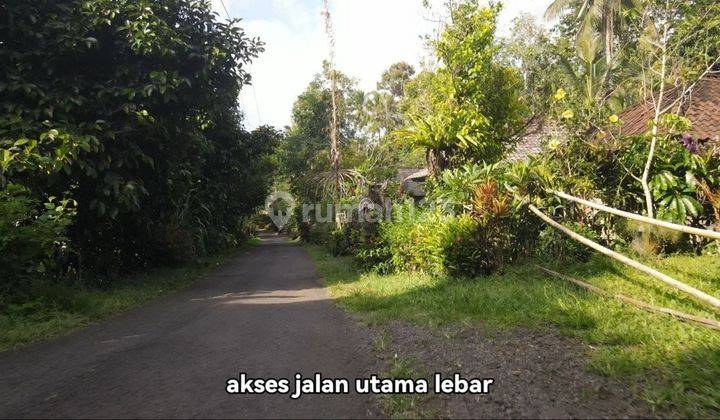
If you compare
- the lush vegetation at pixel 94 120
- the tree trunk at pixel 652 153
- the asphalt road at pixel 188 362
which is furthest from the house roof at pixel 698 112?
the lush vegetation at pixel 94 120

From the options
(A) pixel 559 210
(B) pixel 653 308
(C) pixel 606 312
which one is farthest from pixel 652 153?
(C) pixel 606 312

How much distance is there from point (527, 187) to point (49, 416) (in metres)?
7.18

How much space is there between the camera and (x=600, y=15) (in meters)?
20.7

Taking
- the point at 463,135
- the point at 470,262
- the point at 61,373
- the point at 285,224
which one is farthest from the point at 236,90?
the point at 285,224

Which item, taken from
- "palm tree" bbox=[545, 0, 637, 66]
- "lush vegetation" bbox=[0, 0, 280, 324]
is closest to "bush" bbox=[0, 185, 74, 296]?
"lush vegetation" bbox=[0, 0, 280, 324]

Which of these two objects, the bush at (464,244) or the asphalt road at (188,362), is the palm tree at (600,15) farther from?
the asphalt road at (188,362)

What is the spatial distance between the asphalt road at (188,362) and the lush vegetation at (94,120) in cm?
175

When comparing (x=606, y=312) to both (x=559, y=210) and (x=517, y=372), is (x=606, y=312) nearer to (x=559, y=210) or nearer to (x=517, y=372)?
(x=517, y=372)

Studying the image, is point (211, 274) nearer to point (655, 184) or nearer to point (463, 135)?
point (463, 135)

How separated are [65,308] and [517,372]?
253 inches

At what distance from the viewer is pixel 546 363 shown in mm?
3717

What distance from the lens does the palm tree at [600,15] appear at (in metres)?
19.8

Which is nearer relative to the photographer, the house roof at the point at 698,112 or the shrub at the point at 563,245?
the shrub at the point at 563,245

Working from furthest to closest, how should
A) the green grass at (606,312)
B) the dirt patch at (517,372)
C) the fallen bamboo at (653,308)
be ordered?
1. the fallen bamboo at (653,308)
2. the green grass at (606,312)
3. the dirt patch at (517,372)
